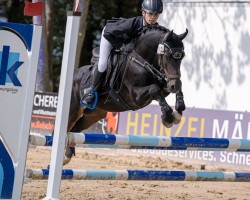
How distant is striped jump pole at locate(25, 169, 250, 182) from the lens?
592 centimetres

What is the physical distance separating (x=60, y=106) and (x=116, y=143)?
74cm

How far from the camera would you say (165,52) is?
798cm

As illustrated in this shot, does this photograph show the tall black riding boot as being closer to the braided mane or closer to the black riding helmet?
the braided mane

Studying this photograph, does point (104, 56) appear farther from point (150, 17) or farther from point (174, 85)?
point (174, 85)

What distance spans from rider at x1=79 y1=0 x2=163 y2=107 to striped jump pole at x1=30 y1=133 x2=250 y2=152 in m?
2.07

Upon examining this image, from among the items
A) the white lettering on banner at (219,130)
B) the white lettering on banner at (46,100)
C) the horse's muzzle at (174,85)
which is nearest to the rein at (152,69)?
the horse's muzzle at (174,85)

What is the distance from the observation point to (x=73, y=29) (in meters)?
5.68

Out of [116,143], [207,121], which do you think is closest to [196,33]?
[207,121]

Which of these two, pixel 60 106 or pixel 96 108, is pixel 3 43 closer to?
pixel 60 106

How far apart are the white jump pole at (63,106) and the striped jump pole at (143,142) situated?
0.17 meters

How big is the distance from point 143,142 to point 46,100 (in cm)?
970

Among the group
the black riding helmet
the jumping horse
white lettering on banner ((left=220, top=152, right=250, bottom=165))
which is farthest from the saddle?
white lettering on banner ((left=220, top=152, right=250, bottom=165))

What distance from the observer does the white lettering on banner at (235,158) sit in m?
12.3

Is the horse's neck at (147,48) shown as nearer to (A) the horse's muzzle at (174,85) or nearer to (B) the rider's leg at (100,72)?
(B) the rider's leg at (100,72)
